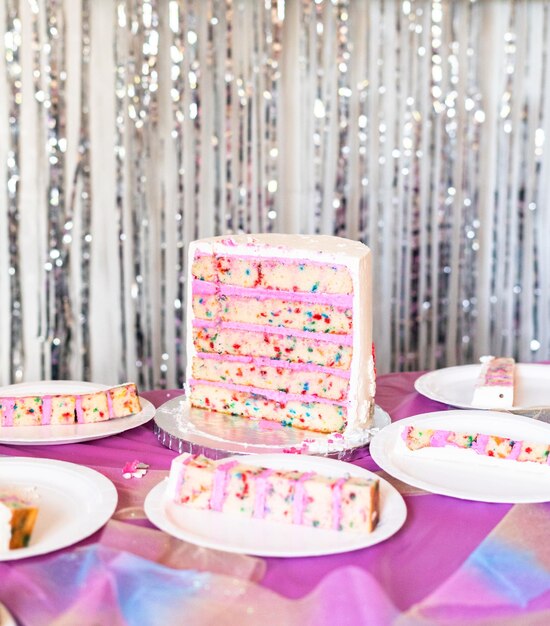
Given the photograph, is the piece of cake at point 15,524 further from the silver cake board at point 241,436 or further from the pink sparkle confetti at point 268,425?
the pink sparkle confetti at point 268,425

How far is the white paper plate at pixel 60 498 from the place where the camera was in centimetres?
150

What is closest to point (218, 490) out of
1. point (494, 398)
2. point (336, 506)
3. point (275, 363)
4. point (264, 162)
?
point (336, 506)

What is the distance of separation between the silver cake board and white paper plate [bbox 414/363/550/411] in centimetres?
22

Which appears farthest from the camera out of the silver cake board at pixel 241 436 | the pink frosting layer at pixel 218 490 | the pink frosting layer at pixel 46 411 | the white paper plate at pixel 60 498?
the pink frosting layer at pixel 46 411

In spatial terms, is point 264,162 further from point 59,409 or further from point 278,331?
point 59,409

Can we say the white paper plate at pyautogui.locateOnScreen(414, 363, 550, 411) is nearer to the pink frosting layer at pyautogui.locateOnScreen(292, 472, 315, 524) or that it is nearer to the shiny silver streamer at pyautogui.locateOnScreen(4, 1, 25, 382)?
the pink frosting layer at pyautogui.locateOnScreen(292, 472, 315, 524)

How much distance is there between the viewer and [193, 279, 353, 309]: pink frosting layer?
216cm

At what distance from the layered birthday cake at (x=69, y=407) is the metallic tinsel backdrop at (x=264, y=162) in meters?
1.62

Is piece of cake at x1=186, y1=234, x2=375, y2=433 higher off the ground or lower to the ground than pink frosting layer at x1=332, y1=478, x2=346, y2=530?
higher

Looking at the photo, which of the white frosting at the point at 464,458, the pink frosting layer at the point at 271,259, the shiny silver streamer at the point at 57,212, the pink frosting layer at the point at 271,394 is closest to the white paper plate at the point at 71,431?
the pink frosting layer at the point at 271,394

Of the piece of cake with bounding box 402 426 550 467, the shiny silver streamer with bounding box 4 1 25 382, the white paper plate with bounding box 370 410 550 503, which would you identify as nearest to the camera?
the white paper plate with bounding box 370 410 550 503

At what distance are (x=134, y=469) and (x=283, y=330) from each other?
1.86ft

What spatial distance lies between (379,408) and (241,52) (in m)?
2.01

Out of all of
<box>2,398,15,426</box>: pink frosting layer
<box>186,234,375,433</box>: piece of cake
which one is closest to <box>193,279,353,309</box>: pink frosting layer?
<box>186,234,375,433</box>: piece of cake
